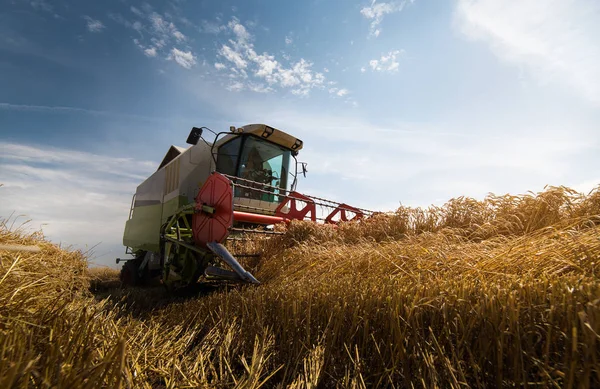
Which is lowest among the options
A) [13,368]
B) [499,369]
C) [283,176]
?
[499,369]

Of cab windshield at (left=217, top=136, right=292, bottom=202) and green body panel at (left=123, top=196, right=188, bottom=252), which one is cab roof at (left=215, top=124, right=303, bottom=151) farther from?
green body panel at (left=123, top=196, right=188, bottom=252)

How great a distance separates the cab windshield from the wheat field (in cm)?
333

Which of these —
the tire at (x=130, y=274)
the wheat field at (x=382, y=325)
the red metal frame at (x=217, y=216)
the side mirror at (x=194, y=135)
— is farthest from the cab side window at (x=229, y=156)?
the wheat field at (x=382, y=325)

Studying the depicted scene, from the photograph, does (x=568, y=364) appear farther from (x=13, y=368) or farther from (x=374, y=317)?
(x=13, y=368)

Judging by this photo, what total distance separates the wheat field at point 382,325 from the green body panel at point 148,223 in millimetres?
3972

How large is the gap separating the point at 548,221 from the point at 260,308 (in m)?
2.61

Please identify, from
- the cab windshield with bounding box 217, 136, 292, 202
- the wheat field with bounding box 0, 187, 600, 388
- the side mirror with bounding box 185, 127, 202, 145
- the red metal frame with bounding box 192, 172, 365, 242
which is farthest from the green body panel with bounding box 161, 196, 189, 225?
the wheat field with bounding box 0, 187, 600, 388

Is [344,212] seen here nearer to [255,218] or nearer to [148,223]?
[255,218]

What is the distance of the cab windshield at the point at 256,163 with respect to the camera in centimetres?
629

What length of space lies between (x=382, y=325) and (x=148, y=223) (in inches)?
306

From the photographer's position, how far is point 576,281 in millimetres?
1293

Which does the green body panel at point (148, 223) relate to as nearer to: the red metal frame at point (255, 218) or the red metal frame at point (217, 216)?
the red metal frame at point (217, 216)

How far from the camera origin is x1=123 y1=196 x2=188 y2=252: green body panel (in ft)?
23.4

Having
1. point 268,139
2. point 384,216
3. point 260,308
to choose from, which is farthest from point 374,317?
point 268,139
